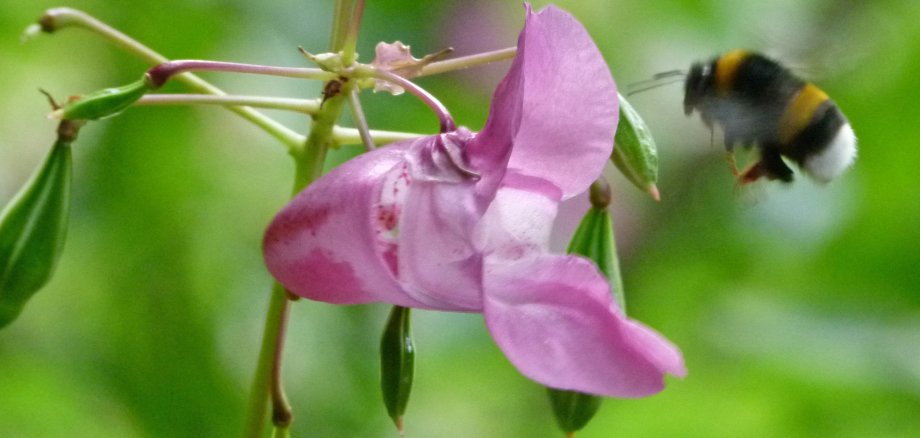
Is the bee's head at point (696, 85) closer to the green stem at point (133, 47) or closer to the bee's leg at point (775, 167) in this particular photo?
the bee's leg at point (775, 167)

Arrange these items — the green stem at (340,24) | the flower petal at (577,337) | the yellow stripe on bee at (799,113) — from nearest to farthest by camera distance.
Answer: the flower petal at (577,337) → the green stem at (340,24) → the yellow stripe on bee at (799,113)

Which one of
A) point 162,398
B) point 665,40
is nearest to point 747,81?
point 162,398

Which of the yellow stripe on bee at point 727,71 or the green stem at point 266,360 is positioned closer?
the green stem at point 266,360

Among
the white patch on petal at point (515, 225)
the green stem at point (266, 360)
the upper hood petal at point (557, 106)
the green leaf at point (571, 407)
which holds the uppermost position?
the upper hood petal at point (557, 106)

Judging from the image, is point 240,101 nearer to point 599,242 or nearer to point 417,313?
point 599,242

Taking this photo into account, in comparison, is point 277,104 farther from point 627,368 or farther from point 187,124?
point 187,124

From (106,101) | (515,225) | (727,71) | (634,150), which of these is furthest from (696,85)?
(106,101)

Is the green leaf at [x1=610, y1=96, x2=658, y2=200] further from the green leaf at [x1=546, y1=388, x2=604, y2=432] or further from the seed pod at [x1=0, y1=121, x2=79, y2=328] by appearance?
the seed pod at [x1=0, y1=121, x2=79, y2=328]

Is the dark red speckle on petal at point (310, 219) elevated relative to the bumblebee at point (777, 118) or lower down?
lower down

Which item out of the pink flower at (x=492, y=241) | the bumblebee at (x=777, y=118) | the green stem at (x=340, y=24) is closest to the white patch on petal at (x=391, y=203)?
the pink flower at (x=492, y=241)
